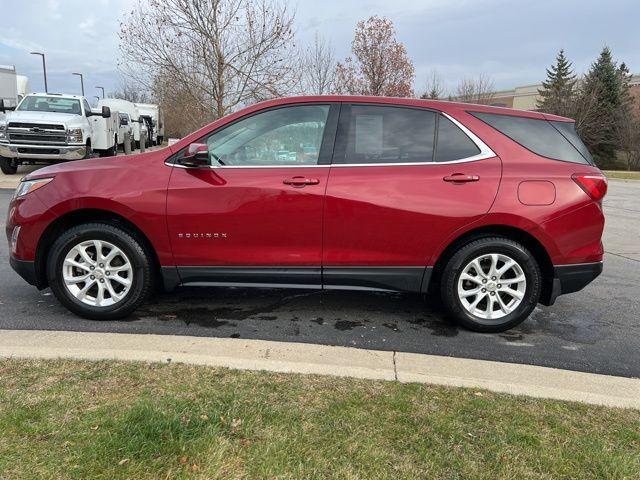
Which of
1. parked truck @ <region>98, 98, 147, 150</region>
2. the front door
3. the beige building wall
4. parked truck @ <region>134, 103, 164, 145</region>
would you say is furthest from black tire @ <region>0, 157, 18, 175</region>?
the beige building wall

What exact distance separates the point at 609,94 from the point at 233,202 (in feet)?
157

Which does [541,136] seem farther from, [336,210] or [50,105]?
[50,105]

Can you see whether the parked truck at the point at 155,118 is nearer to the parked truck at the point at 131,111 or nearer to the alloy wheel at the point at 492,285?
the parked truck at the point at 131,111

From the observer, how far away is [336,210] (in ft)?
12.1

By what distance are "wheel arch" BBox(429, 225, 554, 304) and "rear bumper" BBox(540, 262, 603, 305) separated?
4 centimetres

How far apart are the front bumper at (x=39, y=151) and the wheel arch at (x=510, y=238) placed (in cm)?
1245

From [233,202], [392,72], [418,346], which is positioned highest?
[392,72]

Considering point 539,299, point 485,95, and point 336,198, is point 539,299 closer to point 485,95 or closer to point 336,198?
point 336,198

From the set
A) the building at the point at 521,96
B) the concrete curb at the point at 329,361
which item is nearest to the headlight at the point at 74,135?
the concrete curb at the point at 329,361

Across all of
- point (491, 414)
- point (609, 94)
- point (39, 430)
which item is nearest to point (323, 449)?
point (491, 414)

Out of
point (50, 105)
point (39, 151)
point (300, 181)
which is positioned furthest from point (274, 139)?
point (50, 105)

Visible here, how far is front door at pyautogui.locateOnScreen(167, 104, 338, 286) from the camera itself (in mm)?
3711

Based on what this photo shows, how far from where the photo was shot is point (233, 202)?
372 cm

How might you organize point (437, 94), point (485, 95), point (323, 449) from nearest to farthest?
point (323, 449) < point (437, 94) < point (485, 95)
